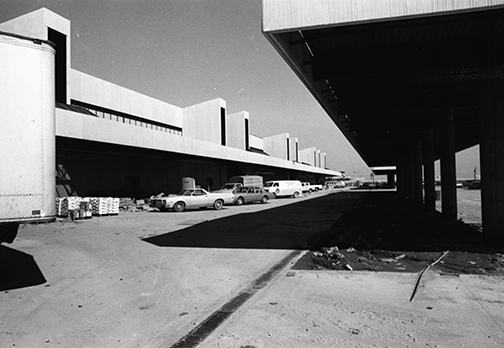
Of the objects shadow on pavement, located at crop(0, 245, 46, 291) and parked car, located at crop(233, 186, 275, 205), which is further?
parked car, located at crop(233, 186, 275, 205)

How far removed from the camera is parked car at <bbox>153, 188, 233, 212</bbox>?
2370 cm

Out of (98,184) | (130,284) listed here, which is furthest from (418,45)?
(98,184)

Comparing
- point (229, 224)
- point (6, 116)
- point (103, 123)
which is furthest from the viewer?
point (103, 123)

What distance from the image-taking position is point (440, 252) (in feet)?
29.7

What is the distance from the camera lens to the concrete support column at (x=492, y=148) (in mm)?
10266

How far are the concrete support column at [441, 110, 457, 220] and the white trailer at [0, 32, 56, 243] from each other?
17.7 meters

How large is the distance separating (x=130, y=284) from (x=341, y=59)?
10127 millimetres

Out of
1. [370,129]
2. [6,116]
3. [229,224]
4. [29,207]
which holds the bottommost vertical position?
[229,224]

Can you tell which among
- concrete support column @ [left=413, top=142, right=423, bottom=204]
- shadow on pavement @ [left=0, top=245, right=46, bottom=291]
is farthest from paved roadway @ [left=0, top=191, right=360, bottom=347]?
concrete support column @ [left=413, top=142, right=423, bottom=204]

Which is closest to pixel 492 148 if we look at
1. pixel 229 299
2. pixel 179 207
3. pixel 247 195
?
pixel 229 299

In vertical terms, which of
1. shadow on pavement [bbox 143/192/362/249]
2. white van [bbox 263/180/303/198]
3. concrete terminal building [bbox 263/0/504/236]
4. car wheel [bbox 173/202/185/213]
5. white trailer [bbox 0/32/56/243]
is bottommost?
shadow on pavement [bbox 143/192/362/249]

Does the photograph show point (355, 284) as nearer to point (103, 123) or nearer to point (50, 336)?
point (50, 336)

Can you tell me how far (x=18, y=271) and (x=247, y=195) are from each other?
2262cm

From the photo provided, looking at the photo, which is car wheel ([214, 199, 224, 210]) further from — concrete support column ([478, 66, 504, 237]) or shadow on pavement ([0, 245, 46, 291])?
concrete support column ([478, 66, 504, 237])
